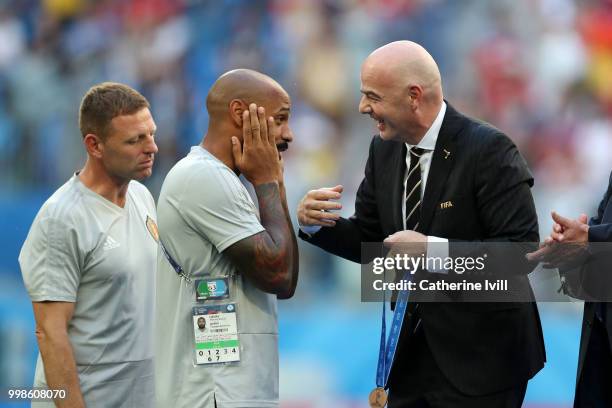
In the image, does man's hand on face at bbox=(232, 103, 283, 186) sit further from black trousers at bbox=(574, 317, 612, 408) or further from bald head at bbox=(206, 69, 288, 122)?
black trousers at bbox=(574, 317, 612, 408)

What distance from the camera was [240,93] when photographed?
3.59 m

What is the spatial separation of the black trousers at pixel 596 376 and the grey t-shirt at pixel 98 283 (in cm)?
172

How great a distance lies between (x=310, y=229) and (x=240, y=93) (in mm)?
753

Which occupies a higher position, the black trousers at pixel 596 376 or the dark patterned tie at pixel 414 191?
the dark patterned tie at pixel 414 191

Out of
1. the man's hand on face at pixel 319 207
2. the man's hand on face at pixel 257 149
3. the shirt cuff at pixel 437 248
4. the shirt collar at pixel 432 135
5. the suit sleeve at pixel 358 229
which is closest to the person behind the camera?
the man's hand on face at pixel 257 149

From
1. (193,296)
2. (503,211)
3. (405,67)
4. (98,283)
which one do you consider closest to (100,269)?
(98,283)

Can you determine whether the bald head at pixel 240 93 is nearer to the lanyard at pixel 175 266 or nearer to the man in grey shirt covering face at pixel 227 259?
the man in grey shirt covering face at pixel 227 259

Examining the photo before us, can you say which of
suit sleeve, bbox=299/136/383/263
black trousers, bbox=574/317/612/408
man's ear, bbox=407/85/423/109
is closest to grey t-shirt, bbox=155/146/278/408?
suit sleeve, bbox=299/136/383/263

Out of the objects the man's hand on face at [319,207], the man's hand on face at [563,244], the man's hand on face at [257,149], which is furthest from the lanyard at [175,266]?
the man's hand on face at [563,244]

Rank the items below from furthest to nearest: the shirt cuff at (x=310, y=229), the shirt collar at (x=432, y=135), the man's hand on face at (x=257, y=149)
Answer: the shirt cuff at (x=310, y=229) < the shirt collar at (x=432, y=135) < the man's hand on face at (x=257, y=149)

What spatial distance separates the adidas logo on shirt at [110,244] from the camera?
13.2 feet

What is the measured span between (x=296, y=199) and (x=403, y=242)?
254 inches

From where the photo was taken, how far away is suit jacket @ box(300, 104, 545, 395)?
148 inches

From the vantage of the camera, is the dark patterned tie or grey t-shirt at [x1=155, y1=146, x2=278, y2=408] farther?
the dark patterned tie
